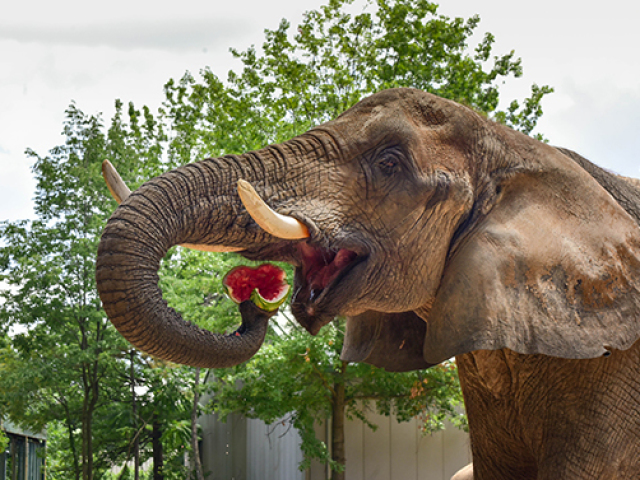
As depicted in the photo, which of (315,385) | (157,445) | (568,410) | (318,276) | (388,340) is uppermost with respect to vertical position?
(315,385)

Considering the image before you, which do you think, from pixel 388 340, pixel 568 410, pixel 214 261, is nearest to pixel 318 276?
pixel 388 340

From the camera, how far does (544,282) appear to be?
2537 mm

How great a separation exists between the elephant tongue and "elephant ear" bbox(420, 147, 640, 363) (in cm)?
36

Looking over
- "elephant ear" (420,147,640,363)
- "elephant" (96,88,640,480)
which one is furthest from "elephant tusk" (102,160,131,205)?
"elephant ear" (420,147,640,363)

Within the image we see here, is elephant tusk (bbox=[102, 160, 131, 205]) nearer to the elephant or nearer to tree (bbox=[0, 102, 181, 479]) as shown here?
the elephant

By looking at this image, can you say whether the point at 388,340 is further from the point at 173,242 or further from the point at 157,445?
the point at 157,445

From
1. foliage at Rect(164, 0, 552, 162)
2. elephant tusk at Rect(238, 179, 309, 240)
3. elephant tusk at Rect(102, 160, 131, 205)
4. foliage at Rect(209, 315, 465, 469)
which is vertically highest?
foliage at Rect(164, 0, 552, 162)

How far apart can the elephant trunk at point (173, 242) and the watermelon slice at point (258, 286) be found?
0.18ft

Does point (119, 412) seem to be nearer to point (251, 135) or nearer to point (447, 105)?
point (251, 135)

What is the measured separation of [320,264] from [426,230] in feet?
1.27

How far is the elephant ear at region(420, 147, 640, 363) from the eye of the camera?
2467 mm

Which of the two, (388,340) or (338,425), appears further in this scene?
(338,425)

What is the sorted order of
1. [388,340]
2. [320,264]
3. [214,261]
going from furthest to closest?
[214,261] → [388,340] → [320,264]

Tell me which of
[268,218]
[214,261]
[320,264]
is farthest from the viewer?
Result: [214,261]
